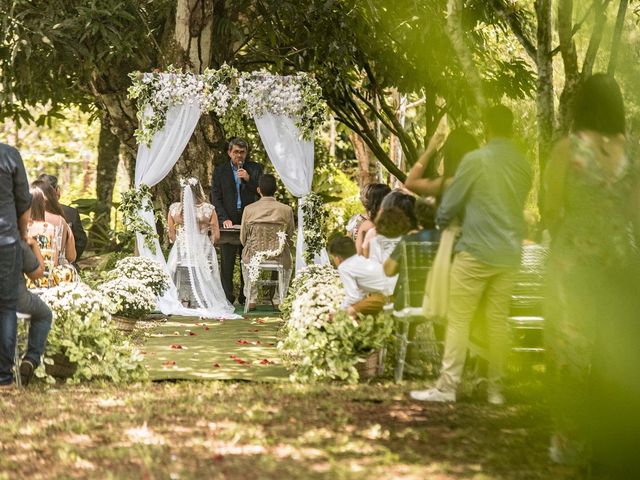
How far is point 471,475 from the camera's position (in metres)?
5.88

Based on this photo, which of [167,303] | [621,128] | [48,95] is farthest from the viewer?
[48,95]

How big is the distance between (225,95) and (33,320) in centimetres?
777

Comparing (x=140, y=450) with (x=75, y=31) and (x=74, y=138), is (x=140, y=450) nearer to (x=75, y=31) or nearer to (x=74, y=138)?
(x=75, y=31)

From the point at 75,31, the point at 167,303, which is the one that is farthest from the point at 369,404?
the point at 75,31

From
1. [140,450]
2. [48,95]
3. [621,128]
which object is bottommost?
[140,450]

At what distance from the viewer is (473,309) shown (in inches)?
315

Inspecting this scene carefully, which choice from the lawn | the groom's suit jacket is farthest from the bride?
the lawn

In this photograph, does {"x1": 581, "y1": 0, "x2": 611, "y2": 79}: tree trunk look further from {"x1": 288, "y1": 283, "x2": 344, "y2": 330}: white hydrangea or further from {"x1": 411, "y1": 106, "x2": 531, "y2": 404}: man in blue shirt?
{"x1": 411, "y1": 106, "x2": 531, "y2": 404}: man in blue shirt

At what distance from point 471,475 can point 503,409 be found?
216 centimetres

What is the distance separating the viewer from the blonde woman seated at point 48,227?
A: 11.8m

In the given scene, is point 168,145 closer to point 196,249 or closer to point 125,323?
point 196,249

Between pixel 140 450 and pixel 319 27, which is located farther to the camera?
pixel 319 27

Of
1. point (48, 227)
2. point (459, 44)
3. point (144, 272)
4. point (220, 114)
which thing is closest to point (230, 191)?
point (220, 114)

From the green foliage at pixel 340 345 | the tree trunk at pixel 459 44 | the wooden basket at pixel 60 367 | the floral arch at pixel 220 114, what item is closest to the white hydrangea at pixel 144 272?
the floral arch at pixel 220 114
